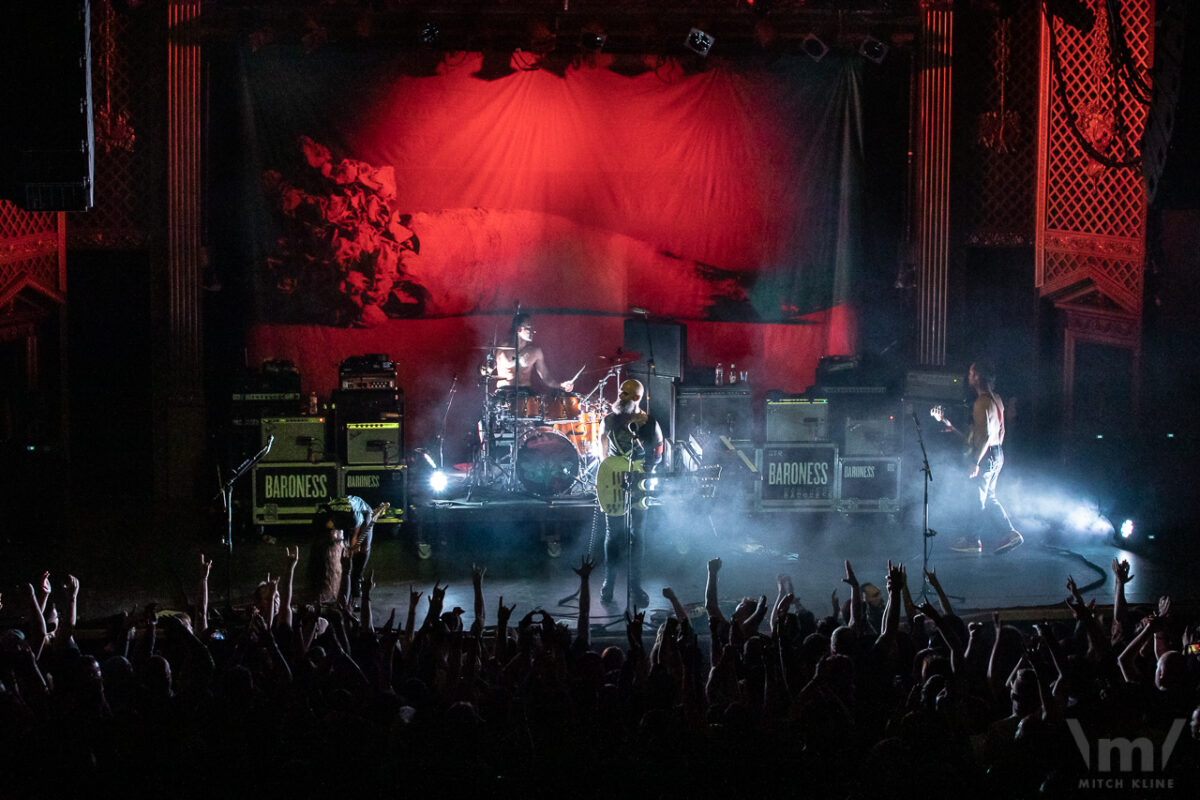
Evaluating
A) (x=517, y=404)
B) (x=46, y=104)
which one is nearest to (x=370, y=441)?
(x=517, y=404)

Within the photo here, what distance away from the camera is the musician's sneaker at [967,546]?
11539 millimetres

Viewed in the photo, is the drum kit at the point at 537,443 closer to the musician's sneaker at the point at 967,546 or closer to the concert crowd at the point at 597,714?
the musician's sneaker at the point at 967,546

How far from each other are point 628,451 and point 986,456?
13.2ft

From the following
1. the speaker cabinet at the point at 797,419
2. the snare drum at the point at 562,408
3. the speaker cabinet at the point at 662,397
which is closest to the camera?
the speaker cabinet at the point at 797,419

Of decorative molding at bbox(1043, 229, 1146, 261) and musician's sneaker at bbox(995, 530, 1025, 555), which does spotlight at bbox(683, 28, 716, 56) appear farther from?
musician's sneaker at bbox(995, 530, 1025, 555)

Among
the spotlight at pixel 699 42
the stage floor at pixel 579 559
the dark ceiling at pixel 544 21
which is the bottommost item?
the stage floor at pixel 579 559

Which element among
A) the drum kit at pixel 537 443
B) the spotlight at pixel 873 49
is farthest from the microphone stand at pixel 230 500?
the spotlight at pixel 873 49

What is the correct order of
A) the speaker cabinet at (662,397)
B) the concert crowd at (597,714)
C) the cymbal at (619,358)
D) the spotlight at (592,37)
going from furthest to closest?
the cymbal at (619,358), the speaker cabinet at (662,397), the spotlight at (592,37), the concert crowd at (597,714)

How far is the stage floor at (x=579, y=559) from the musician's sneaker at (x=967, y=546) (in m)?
0.16

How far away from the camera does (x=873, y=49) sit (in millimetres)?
13375

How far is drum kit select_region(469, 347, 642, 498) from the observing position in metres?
11.9

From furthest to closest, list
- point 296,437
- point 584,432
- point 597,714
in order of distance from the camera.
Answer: point 584,432 → point 296,437 → point 597,714

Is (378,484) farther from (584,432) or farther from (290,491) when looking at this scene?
(584,432)

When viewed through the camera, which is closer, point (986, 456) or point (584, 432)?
point (986, 456)
